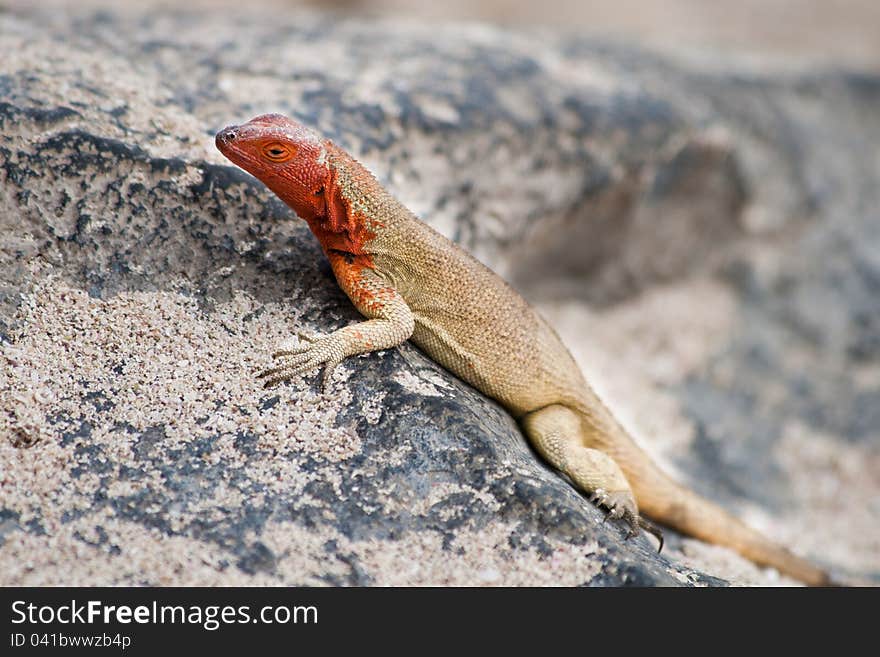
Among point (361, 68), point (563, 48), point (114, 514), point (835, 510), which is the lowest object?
point (114, 514)

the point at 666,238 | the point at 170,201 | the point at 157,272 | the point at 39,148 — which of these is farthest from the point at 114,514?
the point at 666,238

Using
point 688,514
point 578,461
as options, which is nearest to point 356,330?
point 578,461

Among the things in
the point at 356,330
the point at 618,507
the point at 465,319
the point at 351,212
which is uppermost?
the point at 351,212

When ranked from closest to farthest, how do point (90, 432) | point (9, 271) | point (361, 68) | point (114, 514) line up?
point (114, 514) < point (90, 432) < point (9, 271) < point (361, 68)

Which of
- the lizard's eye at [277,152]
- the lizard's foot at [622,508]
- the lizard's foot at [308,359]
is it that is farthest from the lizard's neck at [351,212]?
the lizard's foot at [622,508]

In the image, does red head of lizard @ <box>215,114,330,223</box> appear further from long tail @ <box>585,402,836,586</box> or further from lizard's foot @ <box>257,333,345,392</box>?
long tail @ <box>585,402,836,586</box>

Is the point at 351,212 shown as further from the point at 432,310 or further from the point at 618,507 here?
the point at 618,507
